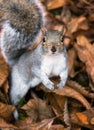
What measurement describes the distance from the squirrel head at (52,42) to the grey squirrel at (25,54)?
0.07 meters

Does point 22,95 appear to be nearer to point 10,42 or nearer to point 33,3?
point 10,42

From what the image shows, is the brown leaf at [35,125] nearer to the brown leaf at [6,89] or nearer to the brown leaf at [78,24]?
the brown leaf at [6,89]

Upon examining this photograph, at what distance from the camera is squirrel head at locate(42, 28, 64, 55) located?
7.79 ft

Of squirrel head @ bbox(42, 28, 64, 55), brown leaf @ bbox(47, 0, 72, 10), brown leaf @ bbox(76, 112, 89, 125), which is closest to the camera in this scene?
squirrel head @ bbox(42, 28, 64, 55)

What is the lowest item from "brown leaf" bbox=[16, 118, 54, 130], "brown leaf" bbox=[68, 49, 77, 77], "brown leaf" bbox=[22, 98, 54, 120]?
"brown leaf" bbox=[16, 118, 54, 130]

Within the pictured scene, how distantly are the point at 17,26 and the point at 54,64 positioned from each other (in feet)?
1.12

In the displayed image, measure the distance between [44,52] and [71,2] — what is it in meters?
1.08

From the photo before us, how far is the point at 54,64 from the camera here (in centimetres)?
250

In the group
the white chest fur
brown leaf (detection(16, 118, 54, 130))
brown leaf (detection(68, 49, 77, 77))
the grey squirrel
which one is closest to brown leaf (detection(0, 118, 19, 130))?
brown leaf (detection(16, 118, 54, 130))

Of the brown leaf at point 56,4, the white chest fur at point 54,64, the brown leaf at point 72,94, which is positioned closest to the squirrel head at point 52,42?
the white chest fur at point 54,64

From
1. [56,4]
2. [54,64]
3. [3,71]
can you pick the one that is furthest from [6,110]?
[56,4]

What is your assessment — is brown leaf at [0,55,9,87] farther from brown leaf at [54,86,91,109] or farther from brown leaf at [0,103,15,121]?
brown leaf at [54,86,91,109]

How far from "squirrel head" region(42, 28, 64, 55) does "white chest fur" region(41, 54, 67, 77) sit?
0.18ft

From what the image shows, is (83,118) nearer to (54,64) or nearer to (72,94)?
(72,94)
